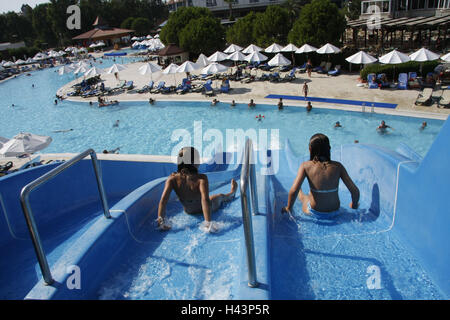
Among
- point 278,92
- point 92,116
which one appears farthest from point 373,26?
point 92,116

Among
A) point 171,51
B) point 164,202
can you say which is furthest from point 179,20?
point 164,202

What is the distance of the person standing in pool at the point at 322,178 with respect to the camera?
4117 mm

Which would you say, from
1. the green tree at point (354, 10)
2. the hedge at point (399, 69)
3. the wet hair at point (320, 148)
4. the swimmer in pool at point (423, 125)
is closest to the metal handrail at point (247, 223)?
the wet hair at point (320, 148)

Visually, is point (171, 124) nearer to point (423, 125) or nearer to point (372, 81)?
point (423, 125)

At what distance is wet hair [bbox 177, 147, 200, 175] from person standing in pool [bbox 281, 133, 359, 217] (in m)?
1.32

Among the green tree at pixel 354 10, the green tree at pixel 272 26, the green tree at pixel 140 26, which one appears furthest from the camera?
the green tree at pixel 140 26

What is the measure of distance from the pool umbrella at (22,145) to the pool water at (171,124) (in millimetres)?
3413

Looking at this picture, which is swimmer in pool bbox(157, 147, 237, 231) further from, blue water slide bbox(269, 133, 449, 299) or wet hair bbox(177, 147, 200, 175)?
blue water slide bbox(269, 133, 449, 299)

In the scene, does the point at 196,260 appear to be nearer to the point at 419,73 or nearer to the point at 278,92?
the point at 278,92

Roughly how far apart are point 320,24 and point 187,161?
1902 cm

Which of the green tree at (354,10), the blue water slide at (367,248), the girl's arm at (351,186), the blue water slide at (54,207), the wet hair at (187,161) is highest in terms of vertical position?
the green tree at (354,10)

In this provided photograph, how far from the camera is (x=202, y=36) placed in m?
24.9

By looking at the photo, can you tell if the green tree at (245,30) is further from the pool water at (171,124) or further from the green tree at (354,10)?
the green tree at (354,10)

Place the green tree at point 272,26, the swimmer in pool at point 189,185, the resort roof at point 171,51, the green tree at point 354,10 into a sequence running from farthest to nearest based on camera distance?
the green tree at point 354,10 < the resort roof at point 171,51 < the green tree at point 272,26 < the swimmer in pool at point 189,185
